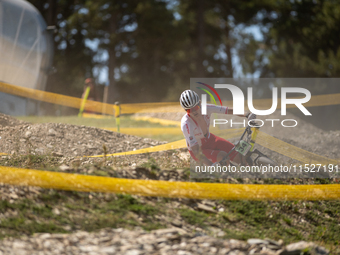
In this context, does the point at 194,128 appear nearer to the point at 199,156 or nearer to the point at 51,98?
the point at 199,156

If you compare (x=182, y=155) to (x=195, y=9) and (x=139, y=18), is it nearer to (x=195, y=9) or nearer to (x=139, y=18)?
(x=139, y=18)

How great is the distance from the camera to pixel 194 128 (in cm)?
549

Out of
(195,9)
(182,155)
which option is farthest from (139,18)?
(182,155)

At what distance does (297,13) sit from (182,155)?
19.6 meters

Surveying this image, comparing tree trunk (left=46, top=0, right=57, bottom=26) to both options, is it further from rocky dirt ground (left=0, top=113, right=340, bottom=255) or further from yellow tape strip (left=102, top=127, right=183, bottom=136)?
rocky dirt ground (left=0, top=113, right=340, bottom=255)

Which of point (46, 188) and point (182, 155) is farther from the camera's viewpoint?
point (182, 155)

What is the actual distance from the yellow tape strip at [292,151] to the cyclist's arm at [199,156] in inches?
83.7

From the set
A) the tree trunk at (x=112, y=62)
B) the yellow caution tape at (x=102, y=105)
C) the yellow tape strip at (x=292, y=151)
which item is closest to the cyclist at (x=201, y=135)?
the yellow tape strip at (x=292, y=151)

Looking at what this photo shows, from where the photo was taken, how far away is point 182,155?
666cm

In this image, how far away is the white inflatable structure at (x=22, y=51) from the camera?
13023 millimetres

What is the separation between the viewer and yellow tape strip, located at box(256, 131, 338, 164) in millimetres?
6566

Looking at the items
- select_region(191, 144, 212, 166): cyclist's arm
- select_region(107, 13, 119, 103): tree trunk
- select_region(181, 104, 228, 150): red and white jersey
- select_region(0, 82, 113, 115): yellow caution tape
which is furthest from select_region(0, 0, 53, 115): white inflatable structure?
select_region(191, 144, 212, 166): cyclist's arm

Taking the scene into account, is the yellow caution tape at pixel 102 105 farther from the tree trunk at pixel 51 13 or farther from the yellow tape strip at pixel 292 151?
the tree trunk at pixel 51 13

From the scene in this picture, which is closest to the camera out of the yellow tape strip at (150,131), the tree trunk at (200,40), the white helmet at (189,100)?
the white helmet at (189,100)
